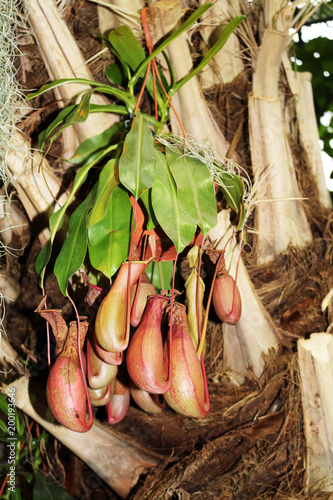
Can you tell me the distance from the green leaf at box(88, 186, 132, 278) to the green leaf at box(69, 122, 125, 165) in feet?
0.94

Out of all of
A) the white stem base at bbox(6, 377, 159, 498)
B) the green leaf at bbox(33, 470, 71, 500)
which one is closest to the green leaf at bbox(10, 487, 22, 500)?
the green leaf at bbox(33, 470, 71, 500)

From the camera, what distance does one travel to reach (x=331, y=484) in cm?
103

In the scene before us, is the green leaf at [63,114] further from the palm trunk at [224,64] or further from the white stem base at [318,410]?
the white stem base at [318,410]

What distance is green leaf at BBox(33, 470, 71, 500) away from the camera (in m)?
1.21

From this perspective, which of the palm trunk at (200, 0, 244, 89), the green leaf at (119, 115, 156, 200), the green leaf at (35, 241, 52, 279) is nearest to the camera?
the green leaf at (119, 115, 156, 200)

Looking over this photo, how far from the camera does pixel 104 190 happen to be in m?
0.88

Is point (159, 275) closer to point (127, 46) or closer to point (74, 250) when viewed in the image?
point (74, 250)

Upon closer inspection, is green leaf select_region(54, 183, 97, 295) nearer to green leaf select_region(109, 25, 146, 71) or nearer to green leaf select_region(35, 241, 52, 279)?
green leaf select_region(35, 241, 52, 279)

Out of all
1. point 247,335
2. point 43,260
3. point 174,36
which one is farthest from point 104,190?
point 247,335

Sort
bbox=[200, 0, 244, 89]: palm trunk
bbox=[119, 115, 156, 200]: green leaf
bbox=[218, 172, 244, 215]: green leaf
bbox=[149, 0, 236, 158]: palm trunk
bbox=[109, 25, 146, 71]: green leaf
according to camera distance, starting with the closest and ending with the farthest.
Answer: bbox=[119, 115, 156, 200]: green leaf → bbox=[218, 172, 244, 215]: green leaf → bbox=[109, 25, 146, 71]: green leaf → bbox=[149, 0, 236, 158]: palm trunk → bbox=[200, 0, 244, 89]: palm trunk

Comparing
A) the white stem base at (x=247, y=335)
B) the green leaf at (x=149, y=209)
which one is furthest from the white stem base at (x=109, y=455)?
the green leaf at (x=149, y=209)

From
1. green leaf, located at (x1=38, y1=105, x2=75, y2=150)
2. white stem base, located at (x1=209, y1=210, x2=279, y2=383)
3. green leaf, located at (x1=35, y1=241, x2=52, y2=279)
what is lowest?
white stem base, located at (x1=209, y1=210, x2=279, y2=383)

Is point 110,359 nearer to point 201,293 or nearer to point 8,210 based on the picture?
point 201,293

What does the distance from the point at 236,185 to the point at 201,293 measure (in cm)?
27
